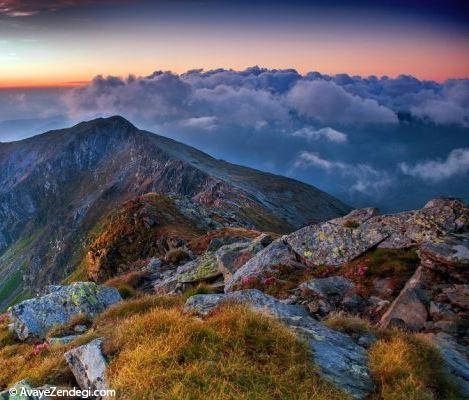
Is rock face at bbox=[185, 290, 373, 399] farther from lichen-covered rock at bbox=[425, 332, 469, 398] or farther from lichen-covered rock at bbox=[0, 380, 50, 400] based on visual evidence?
lichen-covered rock at bbox=[0, 380, 50, 400]

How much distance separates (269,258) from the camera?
2528 centimetres

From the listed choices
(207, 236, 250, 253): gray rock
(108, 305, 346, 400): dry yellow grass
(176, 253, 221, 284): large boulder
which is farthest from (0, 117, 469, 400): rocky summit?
(207, 236, 250, 253): gray rock

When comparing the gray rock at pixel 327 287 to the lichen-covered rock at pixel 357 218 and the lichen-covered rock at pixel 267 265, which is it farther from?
the lichen-covered rock at pixel 357 218

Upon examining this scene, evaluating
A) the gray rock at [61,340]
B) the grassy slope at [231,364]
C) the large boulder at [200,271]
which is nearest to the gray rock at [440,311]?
the grassy slope at [231,364]

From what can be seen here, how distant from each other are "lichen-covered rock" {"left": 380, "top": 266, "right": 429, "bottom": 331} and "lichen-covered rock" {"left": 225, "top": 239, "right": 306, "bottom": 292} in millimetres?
7402

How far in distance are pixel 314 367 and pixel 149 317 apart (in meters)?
4.47

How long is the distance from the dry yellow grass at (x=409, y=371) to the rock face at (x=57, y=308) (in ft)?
48.9

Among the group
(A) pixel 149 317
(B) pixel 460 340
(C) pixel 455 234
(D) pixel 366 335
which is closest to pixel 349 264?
(C) pixel 455 234

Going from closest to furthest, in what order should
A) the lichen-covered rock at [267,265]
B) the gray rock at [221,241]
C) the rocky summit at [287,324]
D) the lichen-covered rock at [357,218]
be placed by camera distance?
the rocky summit at [287,324] → the lichen-covered rock at [267,265] → the lichen-covered rock at [357,218] → the gray rock at [221,241]

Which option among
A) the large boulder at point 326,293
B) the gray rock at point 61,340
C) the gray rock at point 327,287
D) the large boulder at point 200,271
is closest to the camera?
the gray rock at point 61,340

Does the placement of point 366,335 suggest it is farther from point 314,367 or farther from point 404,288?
point 404,288

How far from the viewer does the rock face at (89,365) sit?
959 centimetres

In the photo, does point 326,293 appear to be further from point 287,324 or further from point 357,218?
point 357,218

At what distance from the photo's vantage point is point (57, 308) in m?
21.0
